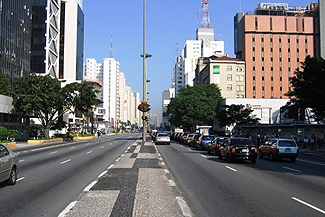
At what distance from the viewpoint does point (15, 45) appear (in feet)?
226

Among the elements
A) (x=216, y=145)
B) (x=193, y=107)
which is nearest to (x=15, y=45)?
(x=193, y=107)

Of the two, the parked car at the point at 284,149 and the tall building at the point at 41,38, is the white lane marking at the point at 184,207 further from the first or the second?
the tall building at the point at 41,38

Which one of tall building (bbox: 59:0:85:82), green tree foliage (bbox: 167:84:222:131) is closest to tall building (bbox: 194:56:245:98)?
green tree foliage (bbox: 167:84:222:131)

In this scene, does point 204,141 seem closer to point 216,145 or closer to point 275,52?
point 216,145

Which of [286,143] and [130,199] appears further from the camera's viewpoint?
[286,143]

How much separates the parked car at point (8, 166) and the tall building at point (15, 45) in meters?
44.6

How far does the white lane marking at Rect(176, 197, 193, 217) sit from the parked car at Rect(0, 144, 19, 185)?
5.67 metres

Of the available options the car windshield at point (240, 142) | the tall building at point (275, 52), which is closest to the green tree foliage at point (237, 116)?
the tall building at point (275, 52)

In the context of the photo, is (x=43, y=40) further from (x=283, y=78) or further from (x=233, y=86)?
(x=283, y=78)

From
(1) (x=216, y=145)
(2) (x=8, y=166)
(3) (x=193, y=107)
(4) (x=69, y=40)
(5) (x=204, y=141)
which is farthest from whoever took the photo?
(4) (x=69, y=40)

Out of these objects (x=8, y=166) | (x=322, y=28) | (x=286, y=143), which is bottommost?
(x=8, y=166)

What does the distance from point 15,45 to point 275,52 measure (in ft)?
218

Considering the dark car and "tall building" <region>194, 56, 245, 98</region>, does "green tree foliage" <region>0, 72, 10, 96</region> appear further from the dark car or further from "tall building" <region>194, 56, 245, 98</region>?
"tall building" <region>194, 56, 245, 98</region>

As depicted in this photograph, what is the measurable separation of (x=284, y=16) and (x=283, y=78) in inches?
668
